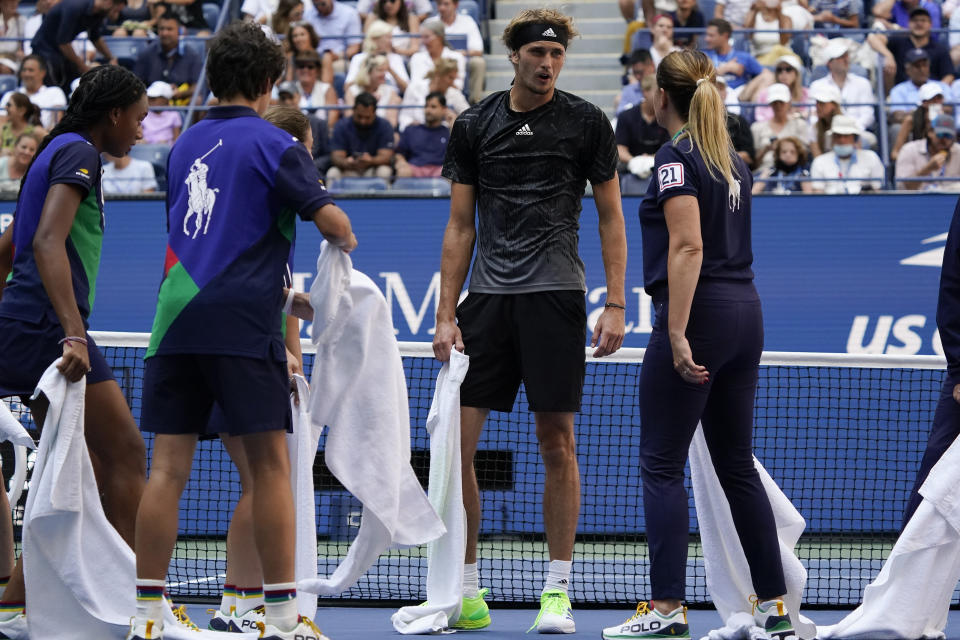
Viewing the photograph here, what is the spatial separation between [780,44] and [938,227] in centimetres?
392

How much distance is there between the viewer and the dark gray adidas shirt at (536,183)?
543 centimetres

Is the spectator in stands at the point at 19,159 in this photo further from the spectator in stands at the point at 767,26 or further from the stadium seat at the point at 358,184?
the spectator in stands at the point at 767,26

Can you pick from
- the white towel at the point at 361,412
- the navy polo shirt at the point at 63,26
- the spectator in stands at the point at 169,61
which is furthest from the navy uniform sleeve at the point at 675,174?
the navy polo shirt at the point at 63,26

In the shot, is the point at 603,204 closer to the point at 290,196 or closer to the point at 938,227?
the point at 290,196

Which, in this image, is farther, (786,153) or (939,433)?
(786,153)

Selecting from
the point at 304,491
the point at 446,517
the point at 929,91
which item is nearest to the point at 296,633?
the point at 304,491

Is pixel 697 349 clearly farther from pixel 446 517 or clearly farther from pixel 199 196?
pixel 199 196

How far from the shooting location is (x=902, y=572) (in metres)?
5.02

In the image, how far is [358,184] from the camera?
10.5 m

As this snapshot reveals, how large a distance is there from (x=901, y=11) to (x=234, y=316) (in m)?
10.3

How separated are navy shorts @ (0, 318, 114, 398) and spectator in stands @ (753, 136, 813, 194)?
6.56 meters

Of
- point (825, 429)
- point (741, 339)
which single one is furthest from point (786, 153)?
point (741, 339)

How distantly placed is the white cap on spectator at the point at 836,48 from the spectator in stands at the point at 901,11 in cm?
73

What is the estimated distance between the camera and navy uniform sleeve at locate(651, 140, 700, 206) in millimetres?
4727
